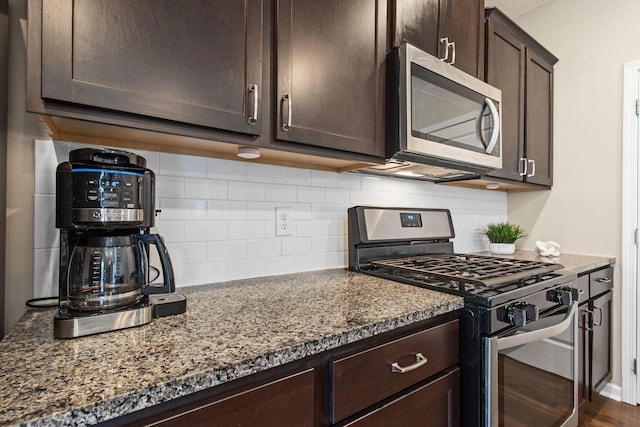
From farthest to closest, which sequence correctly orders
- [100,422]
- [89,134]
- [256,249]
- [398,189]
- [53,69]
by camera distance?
[398,189]
[256,249]
[89,134]
[53,69]
[100,422]

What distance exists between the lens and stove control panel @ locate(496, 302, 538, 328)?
1051 millimetres

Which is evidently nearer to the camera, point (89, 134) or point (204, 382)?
point (204, 382)

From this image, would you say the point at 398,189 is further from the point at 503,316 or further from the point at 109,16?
the point at 109,16

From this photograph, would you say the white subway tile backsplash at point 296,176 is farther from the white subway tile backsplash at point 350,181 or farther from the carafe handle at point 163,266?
the carafe handle at point 163,266

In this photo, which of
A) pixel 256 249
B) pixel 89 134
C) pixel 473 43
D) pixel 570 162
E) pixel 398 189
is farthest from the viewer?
pixel 570 162

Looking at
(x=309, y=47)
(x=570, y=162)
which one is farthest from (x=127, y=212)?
(x=570, y=162)

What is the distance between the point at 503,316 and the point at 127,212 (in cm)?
117

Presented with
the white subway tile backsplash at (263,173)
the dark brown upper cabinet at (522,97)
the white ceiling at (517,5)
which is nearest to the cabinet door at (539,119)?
the dark brown upper cabinet at (522,97)

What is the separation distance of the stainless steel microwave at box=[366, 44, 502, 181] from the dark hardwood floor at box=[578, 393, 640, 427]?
58.9 inches

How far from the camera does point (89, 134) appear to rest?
0.93 meters

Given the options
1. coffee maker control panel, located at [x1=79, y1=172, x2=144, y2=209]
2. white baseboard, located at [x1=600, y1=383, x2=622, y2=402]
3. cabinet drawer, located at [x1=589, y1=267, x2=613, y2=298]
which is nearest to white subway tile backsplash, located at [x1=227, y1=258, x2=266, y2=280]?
coffee maker control panel, located at [x1=79, y1=172, x2=144, y2=209]

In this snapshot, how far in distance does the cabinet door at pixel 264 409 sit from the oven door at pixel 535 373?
25.6 inches

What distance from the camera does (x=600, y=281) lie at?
188cm

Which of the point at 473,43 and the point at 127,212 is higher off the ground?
the point at 473,43
